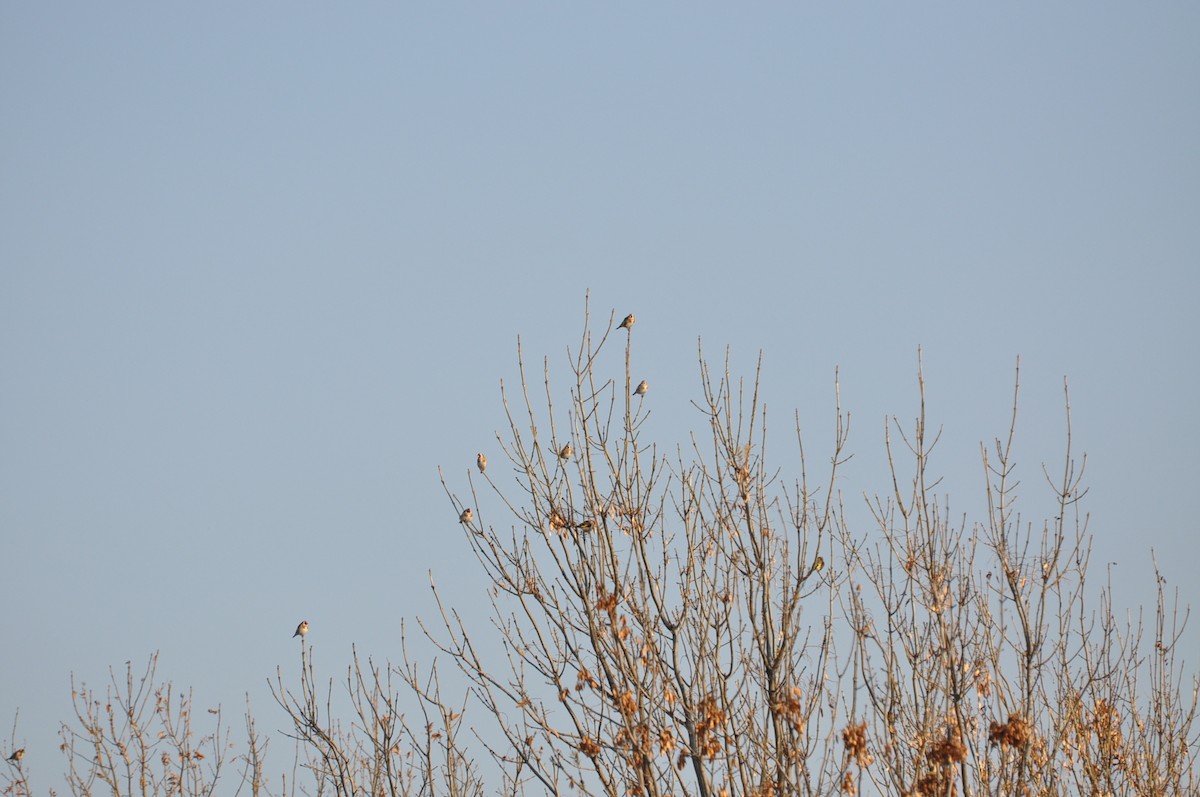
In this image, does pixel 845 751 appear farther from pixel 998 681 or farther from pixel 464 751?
pixel 464 751

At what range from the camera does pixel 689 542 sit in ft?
22.2

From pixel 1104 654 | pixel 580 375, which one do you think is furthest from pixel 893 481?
pixel 1104 654

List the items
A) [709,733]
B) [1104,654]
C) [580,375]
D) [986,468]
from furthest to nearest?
[1104,654] → [986,468] → [580,375] → [709,733]

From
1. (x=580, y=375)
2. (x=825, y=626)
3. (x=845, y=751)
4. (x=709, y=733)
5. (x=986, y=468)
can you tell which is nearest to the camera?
(x=845, y=751)

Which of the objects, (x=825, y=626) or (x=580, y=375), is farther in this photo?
(x=580, y=375)

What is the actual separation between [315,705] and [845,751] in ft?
13.1

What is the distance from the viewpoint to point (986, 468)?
311 inches

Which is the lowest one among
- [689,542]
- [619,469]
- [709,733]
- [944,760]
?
[944,760]

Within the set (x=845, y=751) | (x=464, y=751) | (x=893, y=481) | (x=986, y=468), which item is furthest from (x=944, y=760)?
(x=464, y=751)

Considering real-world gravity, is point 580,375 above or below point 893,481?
above

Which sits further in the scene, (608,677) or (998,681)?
(998,681)

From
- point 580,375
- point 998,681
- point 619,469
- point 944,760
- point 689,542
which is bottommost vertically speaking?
point 944,760

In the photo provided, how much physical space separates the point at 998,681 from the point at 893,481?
139 centimetres

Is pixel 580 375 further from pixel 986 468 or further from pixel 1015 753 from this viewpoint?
pixel 1015 753
